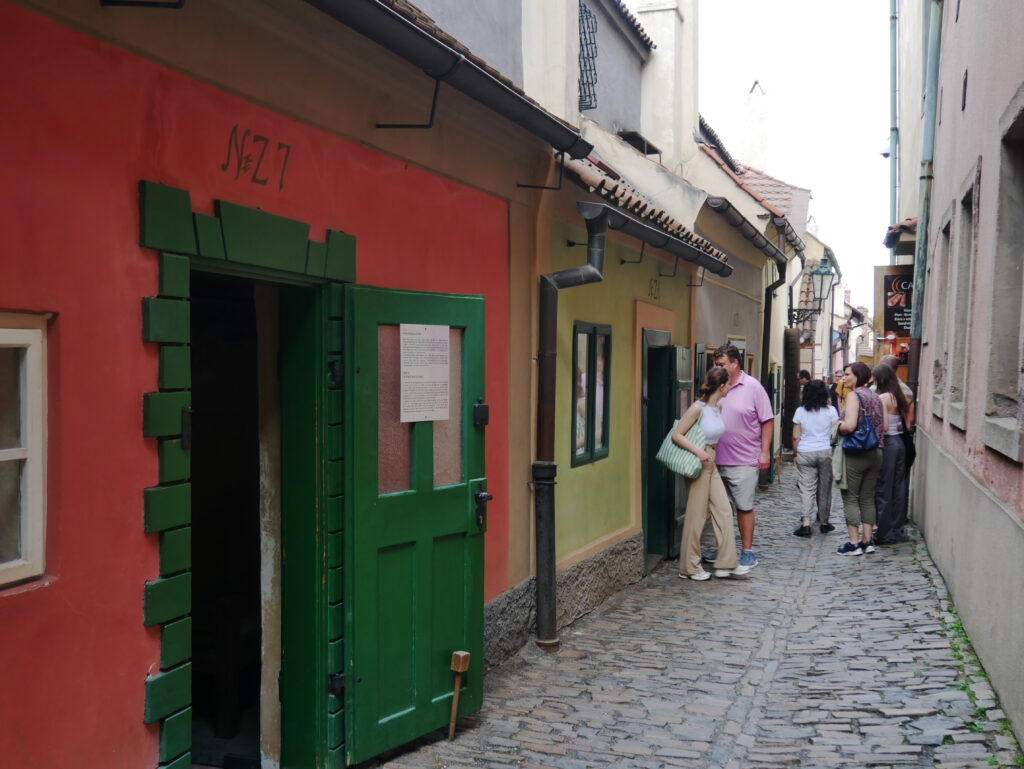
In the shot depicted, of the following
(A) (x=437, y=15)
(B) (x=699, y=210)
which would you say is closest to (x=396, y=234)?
(A) (x=437, y=15)

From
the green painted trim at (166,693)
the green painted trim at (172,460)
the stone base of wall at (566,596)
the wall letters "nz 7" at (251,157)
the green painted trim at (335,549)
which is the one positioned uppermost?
the wall letters "nz 7" at (251,157)

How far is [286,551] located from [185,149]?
197 cm

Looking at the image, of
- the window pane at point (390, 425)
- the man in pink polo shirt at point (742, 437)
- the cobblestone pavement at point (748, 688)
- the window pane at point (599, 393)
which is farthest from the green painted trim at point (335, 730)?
the man in pink polo shirt at point (742, 437)

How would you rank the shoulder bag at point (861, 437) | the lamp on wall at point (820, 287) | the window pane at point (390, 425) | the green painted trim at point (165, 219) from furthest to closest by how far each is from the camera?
the lamp on wall at point (820, 287)
the shoulder bag at point (861, 437)
the window pane at point (390, 425)
the green painted trim at point (165, 219)

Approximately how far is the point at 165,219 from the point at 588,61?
Answer: 943cm

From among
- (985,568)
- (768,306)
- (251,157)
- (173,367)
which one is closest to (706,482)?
(985,568)

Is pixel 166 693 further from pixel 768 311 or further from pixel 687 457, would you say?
pixel 768 311

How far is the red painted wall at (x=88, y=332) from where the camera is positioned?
9.98 ft

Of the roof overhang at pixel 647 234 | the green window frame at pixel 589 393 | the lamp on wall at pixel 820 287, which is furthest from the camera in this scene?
the lamp on wall at pixel 820 287

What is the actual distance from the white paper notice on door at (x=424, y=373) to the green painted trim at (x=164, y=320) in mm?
1488

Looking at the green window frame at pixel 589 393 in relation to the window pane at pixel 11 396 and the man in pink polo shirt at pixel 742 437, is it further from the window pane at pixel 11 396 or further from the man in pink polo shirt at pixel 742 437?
the window pane at pixel 11 396

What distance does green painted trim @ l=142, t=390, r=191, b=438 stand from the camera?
11.7 feet

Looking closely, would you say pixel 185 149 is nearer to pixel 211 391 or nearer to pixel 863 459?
pixel 211 391

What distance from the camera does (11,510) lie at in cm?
310
